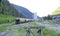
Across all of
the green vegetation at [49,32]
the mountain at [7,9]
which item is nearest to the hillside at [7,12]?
the mountain at [7,9]

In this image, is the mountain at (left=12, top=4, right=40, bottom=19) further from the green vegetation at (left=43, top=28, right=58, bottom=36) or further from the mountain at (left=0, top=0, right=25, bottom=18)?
the green vegetation at (left=43, top=28, right=58, bottom=36)

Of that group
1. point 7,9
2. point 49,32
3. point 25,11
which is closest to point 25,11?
point 25,11

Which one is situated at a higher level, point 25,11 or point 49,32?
point 25,11

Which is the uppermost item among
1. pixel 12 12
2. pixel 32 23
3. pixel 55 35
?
pixel 12 12

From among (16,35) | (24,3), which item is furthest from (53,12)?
(16,35)

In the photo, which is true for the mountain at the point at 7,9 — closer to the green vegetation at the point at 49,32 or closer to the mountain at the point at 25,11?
the mountain at the point at 25,11

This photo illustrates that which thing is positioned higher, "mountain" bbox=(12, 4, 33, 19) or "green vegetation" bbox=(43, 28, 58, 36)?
"mountain" bbox=(12, 4, 33, 19)

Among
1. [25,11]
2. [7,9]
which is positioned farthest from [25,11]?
[7,9]

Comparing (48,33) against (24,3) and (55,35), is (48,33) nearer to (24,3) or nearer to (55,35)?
(55,35)

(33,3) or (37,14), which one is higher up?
(33,3)

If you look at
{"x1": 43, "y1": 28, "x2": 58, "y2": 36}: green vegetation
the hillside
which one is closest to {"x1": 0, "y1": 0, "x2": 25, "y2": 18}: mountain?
the hillside

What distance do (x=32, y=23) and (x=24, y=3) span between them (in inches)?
8.6

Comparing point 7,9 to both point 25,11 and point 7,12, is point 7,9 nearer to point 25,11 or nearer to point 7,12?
point 7,12

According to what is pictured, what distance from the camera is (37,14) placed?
1792mm
